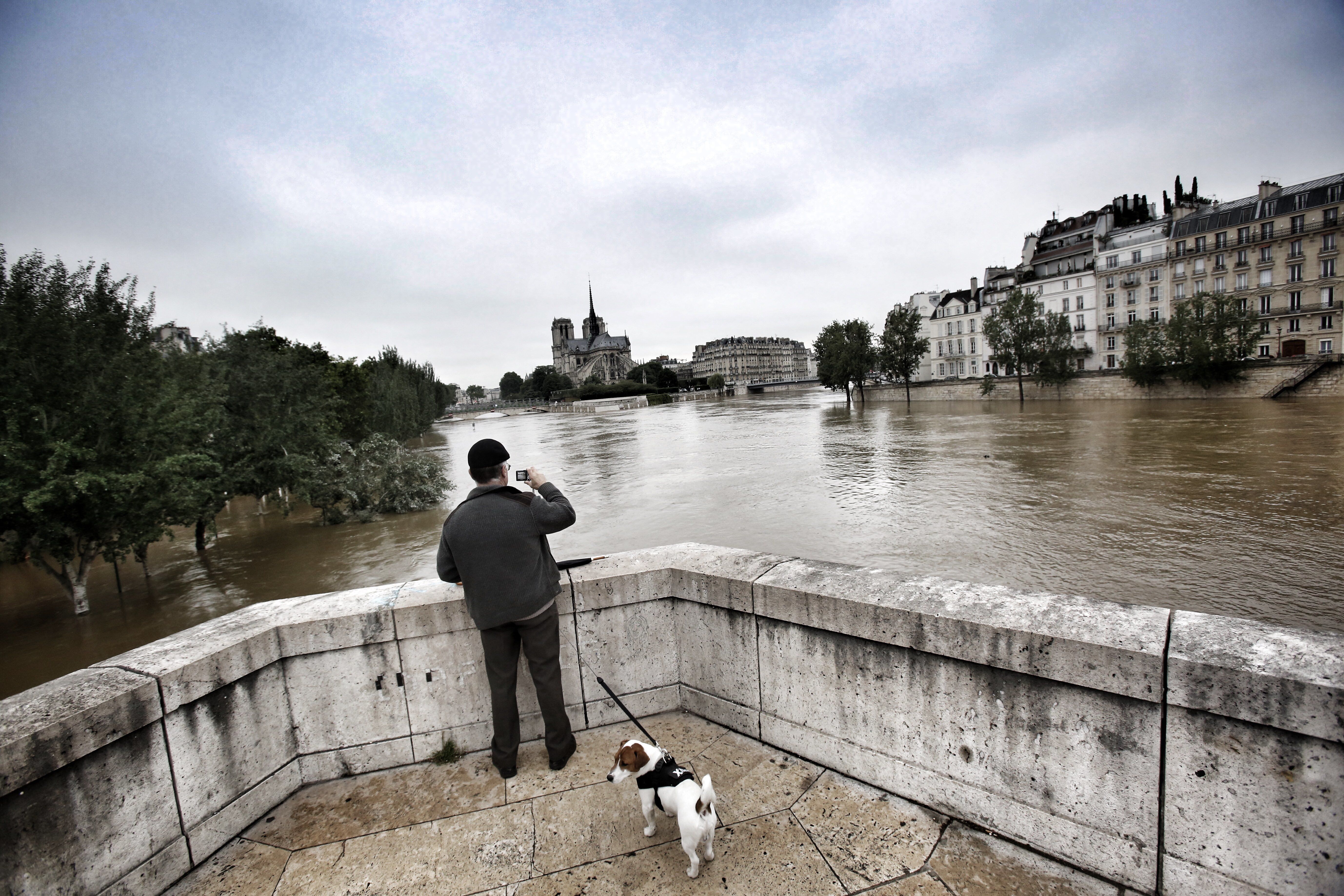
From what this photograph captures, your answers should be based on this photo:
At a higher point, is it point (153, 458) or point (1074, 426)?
point (153, 458)

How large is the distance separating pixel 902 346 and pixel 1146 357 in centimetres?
2307

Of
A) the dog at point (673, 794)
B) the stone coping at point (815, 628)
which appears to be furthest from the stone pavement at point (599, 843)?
the stone coping at point (815, 628)

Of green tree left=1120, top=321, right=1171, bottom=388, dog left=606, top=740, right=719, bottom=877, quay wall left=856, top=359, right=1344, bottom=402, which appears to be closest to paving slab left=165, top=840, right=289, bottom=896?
dog left=606, top=740, right=719, bottom=877

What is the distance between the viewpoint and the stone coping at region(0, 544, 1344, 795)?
6.28ft

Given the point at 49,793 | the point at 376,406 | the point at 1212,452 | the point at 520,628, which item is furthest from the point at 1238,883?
the point at 376,406

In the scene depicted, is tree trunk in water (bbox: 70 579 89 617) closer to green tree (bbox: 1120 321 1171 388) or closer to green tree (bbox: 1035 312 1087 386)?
green tree (bbox: 1120 321 1171 388)

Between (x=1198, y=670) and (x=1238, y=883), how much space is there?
0.73m

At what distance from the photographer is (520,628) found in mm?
3080

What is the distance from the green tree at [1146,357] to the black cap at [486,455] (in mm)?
55760

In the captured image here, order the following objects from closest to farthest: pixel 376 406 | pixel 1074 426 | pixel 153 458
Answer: pixel 153 458 < pixel 1074 426 < pixel 376 406

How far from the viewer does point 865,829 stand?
102 inches

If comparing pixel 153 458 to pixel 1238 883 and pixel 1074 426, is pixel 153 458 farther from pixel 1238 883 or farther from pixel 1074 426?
pixel 1074 426

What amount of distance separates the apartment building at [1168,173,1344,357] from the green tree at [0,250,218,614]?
207 ft

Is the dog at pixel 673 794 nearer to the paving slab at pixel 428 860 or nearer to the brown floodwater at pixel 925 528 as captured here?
the paving slab at pixel 428 860
